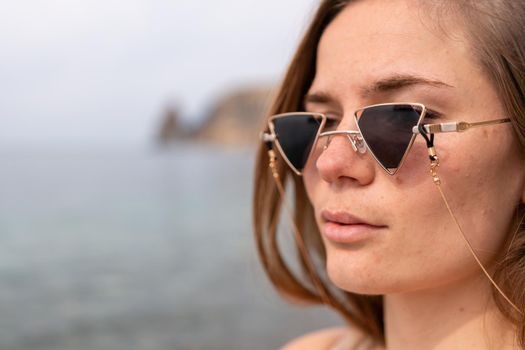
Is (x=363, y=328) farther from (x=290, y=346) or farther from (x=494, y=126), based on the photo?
(x=494, y=126)

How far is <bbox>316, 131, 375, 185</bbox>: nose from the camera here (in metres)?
1.88

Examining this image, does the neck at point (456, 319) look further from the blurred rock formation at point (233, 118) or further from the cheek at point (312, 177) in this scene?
the blurred rock formation at point (233, 118)

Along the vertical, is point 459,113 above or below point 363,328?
above

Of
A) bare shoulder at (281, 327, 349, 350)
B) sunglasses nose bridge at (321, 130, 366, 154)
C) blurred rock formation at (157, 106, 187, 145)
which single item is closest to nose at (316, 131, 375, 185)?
sunglasses nose bridge at (321, 130, 366, 154)

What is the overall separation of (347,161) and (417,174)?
0.71 feet

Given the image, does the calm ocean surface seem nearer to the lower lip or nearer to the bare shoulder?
the bare shoulder

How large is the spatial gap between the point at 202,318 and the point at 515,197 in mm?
7989

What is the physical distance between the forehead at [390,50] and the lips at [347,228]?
388 millimetres

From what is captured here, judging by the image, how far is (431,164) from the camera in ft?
5.74

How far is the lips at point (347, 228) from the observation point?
186 centimetres

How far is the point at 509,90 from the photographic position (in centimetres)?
175

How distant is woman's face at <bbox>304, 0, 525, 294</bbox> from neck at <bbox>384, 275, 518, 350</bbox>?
0.25 feet

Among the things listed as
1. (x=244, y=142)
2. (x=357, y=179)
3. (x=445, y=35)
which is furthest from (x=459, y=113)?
(x=244, y=142)

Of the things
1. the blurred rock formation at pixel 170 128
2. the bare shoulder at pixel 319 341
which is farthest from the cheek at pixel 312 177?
the blurred rock formation at pixel 170 128
